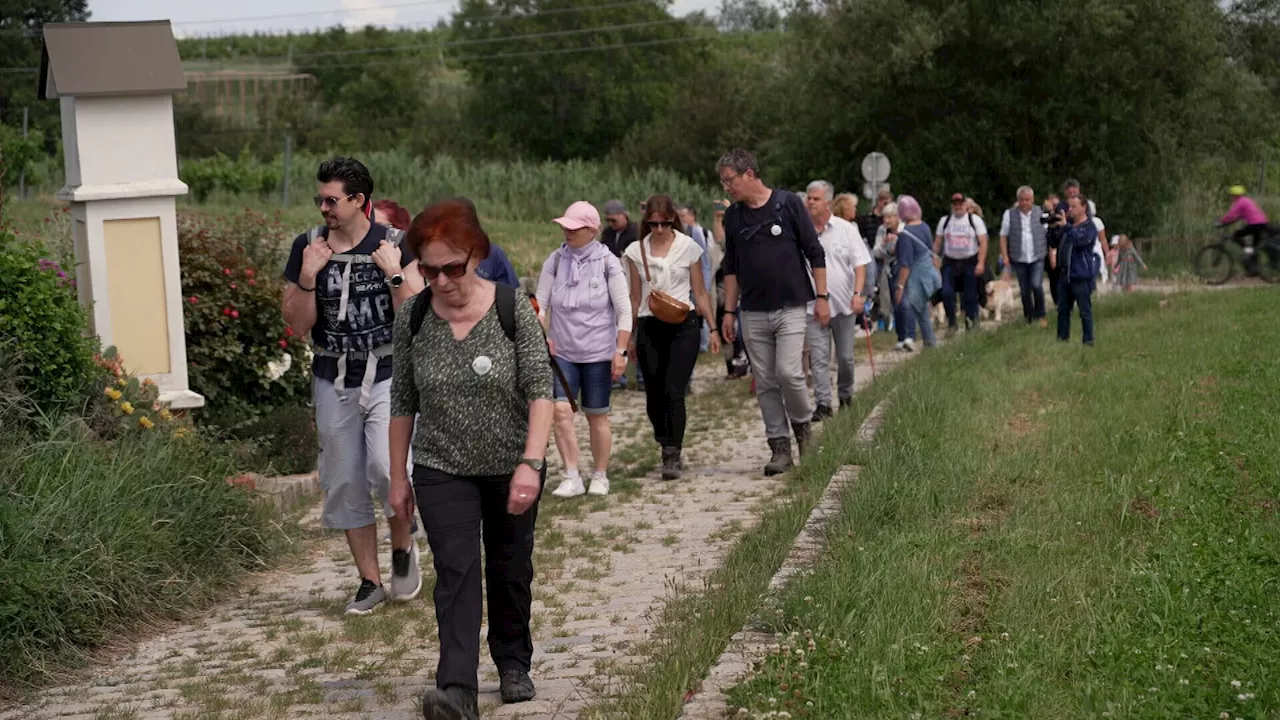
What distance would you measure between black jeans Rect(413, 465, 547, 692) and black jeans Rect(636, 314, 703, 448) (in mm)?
5517

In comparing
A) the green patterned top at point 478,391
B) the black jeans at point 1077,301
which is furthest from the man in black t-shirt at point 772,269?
the black jeans at point 1077,301

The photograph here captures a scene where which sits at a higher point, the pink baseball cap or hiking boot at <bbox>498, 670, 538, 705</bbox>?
the pink baseball cap

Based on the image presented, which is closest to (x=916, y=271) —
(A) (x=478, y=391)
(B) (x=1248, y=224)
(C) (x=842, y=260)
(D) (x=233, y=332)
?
(C) (x=842, y=260)

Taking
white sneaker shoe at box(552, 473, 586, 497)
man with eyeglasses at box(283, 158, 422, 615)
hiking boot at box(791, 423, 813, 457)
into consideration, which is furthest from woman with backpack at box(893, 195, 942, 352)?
→ man with eyeglasses at box(283, 158, 422, 615)

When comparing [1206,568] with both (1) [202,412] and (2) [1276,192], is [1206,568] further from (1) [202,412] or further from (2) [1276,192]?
(2) [1276,192]

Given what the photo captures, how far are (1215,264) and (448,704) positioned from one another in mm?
24843

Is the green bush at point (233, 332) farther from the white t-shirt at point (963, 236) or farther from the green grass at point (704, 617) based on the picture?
the white t-shirt at point (963, 236)

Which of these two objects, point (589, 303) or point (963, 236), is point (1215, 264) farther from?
point (589, 303)

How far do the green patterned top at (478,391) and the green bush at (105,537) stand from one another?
6.62ft

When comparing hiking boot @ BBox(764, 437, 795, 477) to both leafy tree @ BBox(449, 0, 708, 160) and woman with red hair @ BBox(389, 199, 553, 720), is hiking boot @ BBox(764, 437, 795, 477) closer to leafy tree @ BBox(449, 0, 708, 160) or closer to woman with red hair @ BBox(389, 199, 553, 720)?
woman with red hair @ BBox(389, 199, 553, 720)

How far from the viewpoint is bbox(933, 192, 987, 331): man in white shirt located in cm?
2044

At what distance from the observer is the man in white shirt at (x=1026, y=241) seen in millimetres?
20312

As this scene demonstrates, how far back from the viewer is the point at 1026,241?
20.4 metres

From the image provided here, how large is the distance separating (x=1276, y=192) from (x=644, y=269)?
42.4 metres
